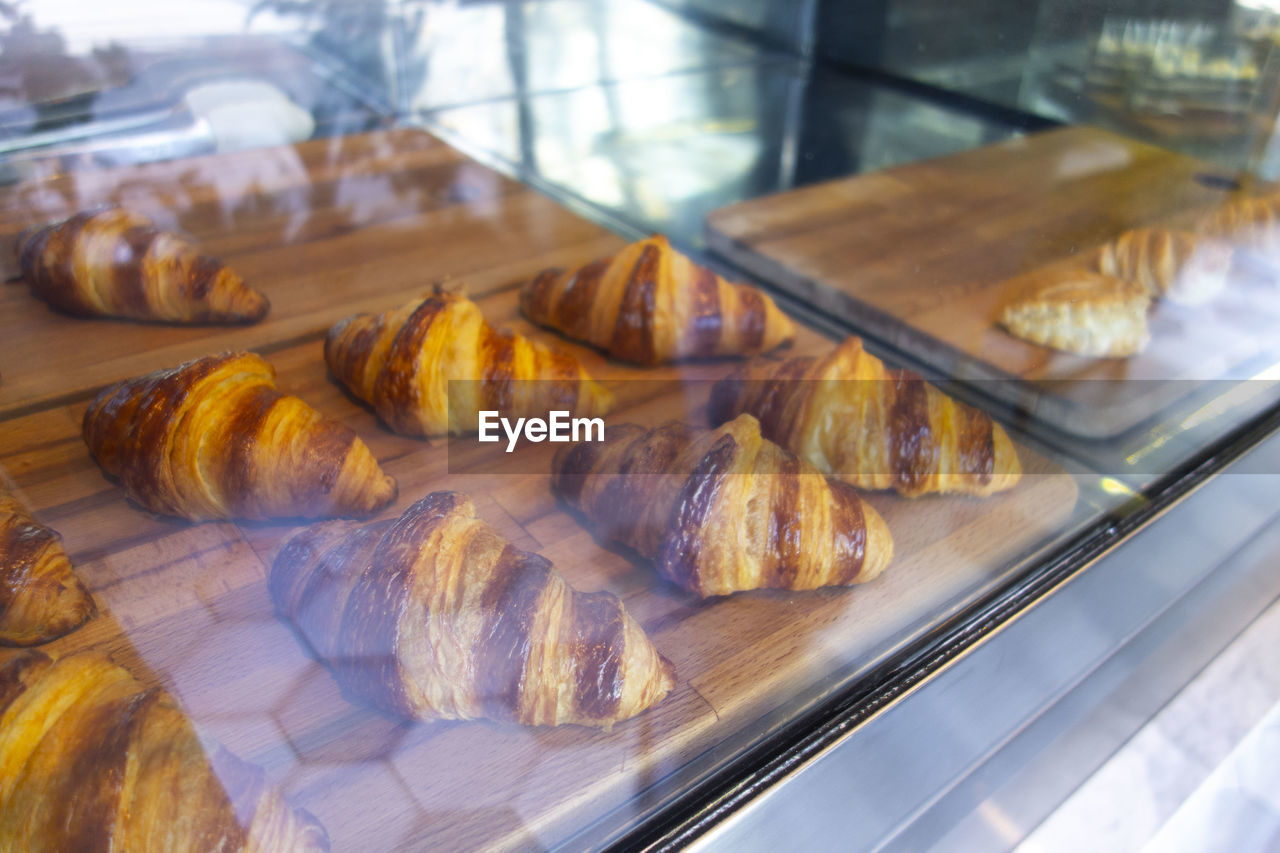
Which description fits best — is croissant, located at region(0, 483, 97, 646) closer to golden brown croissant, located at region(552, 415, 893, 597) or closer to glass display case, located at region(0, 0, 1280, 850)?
glass display case, located at region(0, 0, 1280, 850)

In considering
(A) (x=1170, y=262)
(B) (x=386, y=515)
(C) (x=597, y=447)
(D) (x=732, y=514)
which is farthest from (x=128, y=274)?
(A) (x=1170, y=262)

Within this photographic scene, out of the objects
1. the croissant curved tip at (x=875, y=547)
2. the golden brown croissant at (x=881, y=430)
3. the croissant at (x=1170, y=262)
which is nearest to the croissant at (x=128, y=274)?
the golden brown croissant at (x=881, y=430)

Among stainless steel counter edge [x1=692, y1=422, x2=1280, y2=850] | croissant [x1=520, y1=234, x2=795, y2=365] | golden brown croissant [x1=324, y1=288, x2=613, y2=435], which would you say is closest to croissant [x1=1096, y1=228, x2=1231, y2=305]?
stainless steel counter edge [x1=692, y1=422, x2=1280, y2=850]

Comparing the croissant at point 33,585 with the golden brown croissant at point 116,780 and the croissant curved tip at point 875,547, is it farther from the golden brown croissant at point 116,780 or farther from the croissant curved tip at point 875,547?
the croissant curved tip at point 875,547

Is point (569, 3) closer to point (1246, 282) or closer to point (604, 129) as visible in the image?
point (604, 129)

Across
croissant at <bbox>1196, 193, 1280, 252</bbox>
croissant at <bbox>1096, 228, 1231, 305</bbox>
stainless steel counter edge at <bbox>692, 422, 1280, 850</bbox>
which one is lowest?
stainless steel counter edge at <bbox>692, 422, 1280, 850</bbox>

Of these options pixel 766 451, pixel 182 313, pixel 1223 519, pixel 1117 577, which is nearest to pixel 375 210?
pixel 182 313
